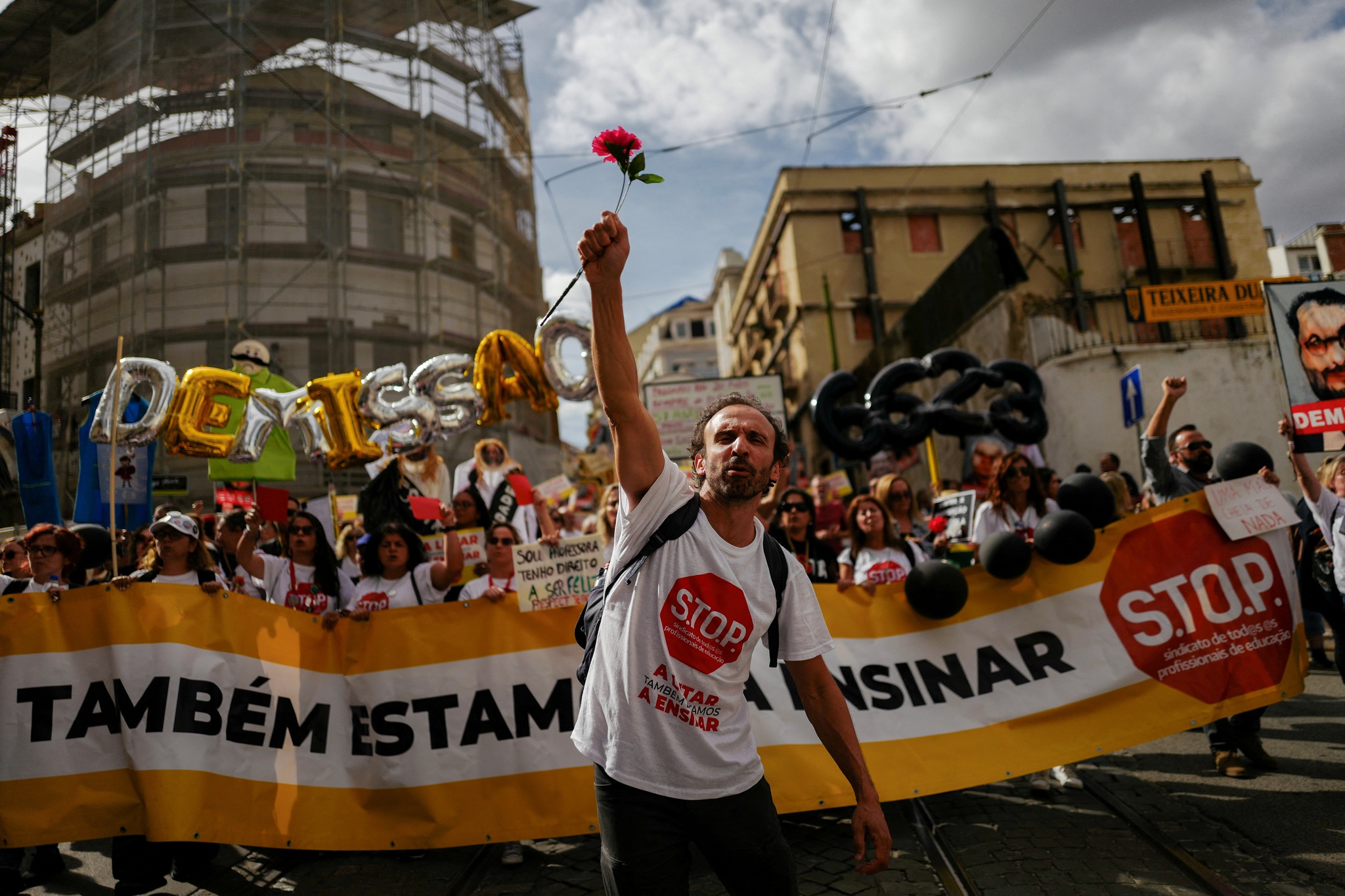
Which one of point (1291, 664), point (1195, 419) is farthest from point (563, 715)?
point (1195, 419)

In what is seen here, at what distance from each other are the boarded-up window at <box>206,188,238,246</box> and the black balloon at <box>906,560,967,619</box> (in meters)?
21.1

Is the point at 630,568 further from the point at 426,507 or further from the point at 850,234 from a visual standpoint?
the point at 850,234

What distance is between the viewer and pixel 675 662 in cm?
218

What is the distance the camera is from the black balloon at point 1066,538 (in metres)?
4.52

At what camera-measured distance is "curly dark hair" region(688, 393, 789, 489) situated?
2389 millimetres

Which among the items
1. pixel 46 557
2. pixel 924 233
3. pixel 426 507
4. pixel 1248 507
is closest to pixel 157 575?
pixel 46 557

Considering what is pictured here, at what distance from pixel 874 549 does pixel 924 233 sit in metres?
28.2

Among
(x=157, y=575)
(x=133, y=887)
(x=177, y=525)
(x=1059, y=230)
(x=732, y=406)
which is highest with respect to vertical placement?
(x=1059, y=230)

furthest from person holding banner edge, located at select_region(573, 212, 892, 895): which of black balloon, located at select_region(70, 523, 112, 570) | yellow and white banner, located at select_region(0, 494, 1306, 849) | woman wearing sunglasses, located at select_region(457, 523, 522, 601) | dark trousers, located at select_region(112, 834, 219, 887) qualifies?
black balloon, located at select_region(70, 523, 112, 570)

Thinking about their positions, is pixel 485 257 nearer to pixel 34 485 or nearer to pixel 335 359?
pixel 335 359

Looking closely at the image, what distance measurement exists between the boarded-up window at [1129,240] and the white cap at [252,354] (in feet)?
96.0

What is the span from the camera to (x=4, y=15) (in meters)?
19.5

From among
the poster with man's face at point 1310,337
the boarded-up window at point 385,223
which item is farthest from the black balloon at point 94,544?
the boarded-up window at point 385,223

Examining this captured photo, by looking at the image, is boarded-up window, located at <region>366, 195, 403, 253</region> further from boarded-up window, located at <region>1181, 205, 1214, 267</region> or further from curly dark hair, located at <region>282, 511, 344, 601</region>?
boarded-up window, located at <region>1181, 205, 1214, 267</region>
